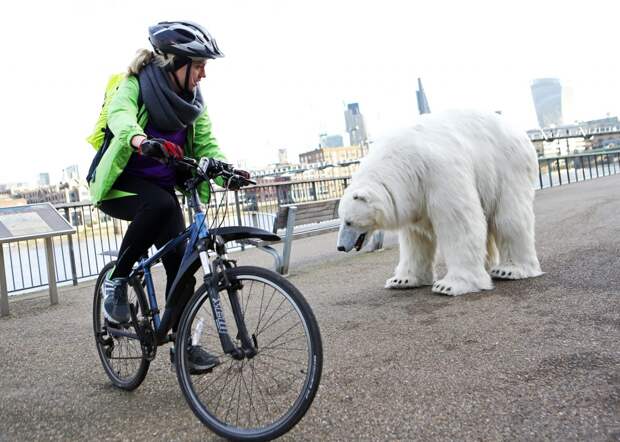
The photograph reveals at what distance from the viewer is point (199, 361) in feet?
8.01

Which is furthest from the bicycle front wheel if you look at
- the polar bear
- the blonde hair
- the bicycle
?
the polar bear

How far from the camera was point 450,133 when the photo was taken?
4926 mm

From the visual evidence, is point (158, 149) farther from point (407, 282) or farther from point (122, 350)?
point (407, 282)

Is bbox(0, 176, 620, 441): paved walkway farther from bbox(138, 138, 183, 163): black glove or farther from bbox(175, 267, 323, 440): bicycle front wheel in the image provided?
bbox(138, 138, 183, 163): black glove

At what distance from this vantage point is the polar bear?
4625 millimetres

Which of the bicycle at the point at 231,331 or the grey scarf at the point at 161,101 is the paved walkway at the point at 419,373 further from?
the grey scarf at the point at 161,101

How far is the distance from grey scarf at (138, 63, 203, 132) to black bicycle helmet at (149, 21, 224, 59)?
0.16 metres

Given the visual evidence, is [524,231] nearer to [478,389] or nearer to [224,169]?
[478,389]

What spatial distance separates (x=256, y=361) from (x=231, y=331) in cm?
31

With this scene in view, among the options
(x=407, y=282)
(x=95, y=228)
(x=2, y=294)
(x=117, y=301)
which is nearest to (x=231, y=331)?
(x=117, y=301)

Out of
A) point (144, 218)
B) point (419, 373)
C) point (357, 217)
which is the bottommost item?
point (419, 373)

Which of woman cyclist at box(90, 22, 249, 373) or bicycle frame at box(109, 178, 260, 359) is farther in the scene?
woman cyclist at box(90, 22, 249, 373)

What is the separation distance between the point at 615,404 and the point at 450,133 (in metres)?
3.08

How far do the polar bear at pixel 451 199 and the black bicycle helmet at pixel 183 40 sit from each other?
2.29 meters
